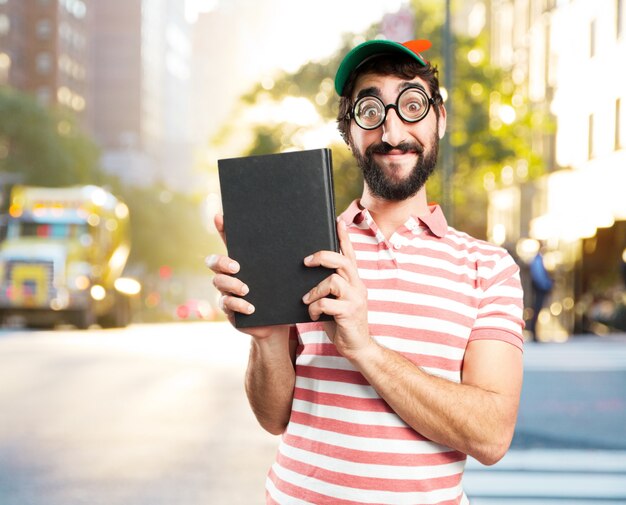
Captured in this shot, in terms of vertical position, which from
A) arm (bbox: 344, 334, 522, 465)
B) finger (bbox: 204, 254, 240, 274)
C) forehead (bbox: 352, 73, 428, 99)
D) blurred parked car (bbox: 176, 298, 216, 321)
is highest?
forehead (bbox: 352, 73, 428, 99)

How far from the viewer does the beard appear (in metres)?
2.46

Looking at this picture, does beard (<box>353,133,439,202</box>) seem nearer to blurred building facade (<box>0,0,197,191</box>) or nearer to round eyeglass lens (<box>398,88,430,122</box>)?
round eyeglass lens (<box>398,88,430,122</box>)

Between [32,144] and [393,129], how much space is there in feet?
191

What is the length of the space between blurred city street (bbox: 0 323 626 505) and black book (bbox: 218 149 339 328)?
5450 mm

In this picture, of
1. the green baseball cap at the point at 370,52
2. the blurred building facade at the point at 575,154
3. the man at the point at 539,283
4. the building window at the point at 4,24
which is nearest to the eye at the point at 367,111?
the green baseball cap at the point at 370,52

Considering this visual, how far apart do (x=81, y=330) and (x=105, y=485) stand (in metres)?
18.5

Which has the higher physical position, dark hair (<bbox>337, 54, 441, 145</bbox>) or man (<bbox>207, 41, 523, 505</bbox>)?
dark hair (<bbox>337, 54, 441, 145</bbox>)

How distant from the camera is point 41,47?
328 ft

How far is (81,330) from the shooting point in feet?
84.9

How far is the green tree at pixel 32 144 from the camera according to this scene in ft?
185

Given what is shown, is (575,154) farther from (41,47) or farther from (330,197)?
(41,47)

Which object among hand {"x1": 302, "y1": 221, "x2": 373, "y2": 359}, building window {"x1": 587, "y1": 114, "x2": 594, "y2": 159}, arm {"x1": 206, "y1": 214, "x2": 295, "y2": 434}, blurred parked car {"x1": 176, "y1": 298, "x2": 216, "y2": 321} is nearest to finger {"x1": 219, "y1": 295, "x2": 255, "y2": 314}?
arm {"x1": 206, "y1": 214, "x2": 295, "y2": 434}

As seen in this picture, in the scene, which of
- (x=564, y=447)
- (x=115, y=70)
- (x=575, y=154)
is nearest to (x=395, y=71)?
(x=564, y=447)

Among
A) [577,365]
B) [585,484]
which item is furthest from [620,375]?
[585,484]
